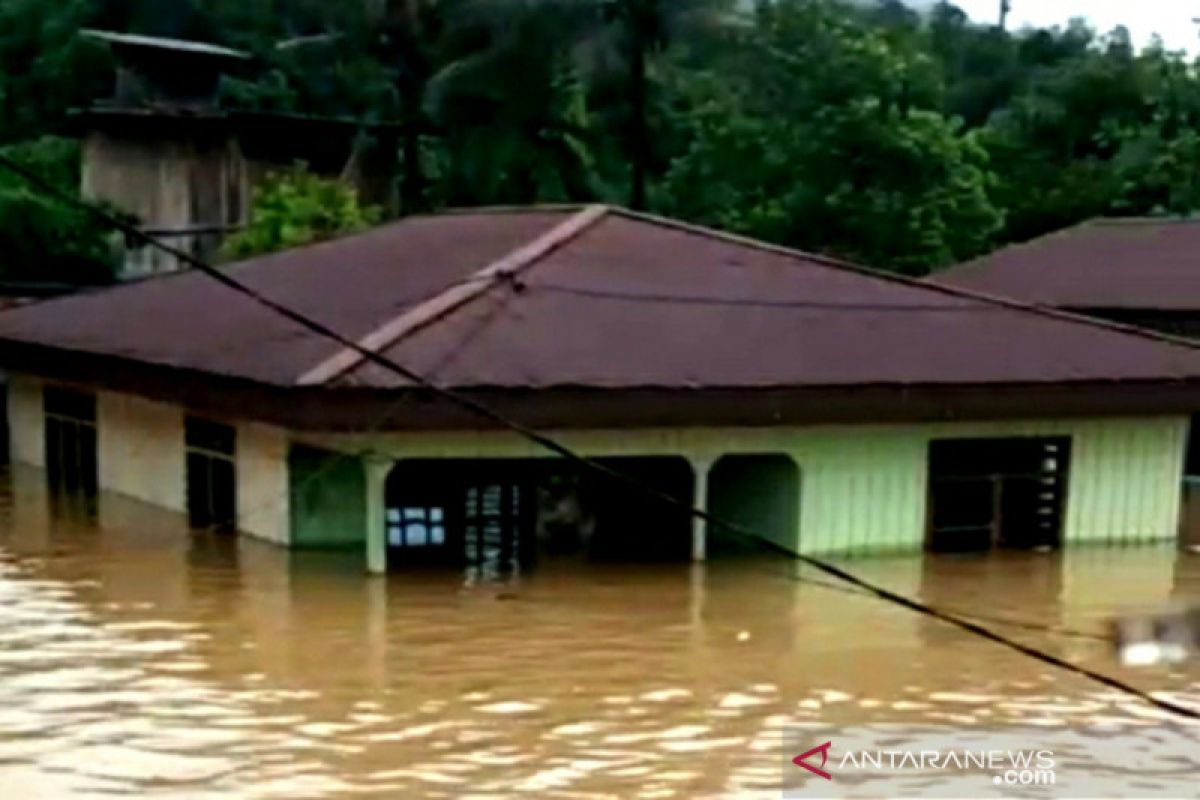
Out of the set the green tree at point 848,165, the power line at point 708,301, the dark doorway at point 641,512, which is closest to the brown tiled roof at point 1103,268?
the green tree at point 848,165

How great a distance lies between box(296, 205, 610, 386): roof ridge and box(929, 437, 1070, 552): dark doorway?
4.68 metres

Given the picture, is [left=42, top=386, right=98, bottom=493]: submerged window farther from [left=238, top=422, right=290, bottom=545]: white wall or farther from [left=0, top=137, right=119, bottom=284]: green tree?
[left=0, top=137, right=119, bottom=284]: green tree

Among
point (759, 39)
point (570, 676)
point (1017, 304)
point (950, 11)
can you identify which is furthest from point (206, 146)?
point (950, 11)

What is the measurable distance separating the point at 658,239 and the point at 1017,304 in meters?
4.16

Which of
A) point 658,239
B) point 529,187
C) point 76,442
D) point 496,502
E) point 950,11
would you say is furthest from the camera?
point 950,11

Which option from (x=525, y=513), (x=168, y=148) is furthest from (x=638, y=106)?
(x=525, y=513)

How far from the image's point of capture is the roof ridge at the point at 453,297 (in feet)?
52.6

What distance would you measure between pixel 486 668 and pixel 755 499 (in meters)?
5.72

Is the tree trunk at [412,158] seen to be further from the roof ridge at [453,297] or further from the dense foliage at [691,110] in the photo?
the roof ridge at [453,297]

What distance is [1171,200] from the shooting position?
35.1 meters

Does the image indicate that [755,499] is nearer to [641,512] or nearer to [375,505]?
[641,512]

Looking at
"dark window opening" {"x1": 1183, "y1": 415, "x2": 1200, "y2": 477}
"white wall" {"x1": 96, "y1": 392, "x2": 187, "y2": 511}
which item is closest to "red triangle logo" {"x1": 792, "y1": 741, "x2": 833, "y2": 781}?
"white wall" {"x1": 96, "y1": 392, "x2": 187, "y2": 511}

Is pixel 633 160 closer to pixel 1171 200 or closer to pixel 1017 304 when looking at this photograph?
pixel 1171 200

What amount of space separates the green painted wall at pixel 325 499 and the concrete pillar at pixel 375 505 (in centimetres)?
95
